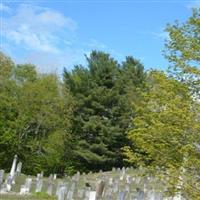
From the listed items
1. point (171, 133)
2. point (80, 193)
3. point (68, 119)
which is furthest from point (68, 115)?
point (171, 133)

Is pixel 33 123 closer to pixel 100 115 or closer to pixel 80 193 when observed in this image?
pixel 100 115

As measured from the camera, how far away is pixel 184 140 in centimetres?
923

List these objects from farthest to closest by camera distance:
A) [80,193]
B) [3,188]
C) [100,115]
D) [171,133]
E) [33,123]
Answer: [33,123]
[100,115]
[80,193]
[3,188]
[171,133]

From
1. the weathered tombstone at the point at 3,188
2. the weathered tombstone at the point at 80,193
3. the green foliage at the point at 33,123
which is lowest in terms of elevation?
the weathered tombstone at the point at 3,188

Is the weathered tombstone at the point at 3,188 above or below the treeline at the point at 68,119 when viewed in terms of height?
below

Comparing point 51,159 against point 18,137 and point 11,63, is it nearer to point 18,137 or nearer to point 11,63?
point 18,137

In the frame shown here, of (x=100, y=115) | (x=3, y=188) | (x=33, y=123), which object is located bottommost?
(x=3, y=188)

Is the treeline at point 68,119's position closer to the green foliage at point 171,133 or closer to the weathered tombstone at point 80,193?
the weathered tombstone at point 80,193

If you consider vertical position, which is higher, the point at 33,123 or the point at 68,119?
the point at 68,119

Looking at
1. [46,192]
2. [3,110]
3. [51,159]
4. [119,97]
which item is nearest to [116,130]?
[119,97]

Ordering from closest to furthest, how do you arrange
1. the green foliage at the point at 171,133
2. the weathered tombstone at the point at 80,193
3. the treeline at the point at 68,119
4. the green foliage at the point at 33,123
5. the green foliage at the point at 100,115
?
the green foliage at the point at 171,133, the weathered tombstone at the point at 80,193, the green foliage at the point at 100,115, the treeline at the point at 68,119, the green foliage at the point at 33,123

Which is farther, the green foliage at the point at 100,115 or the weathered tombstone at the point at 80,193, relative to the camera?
the green foliage at the point at 100,115

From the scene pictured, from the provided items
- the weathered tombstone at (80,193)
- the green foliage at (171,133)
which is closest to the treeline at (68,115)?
the weathered tombstone at (80,193)

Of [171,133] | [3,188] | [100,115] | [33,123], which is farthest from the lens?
[33,123]
